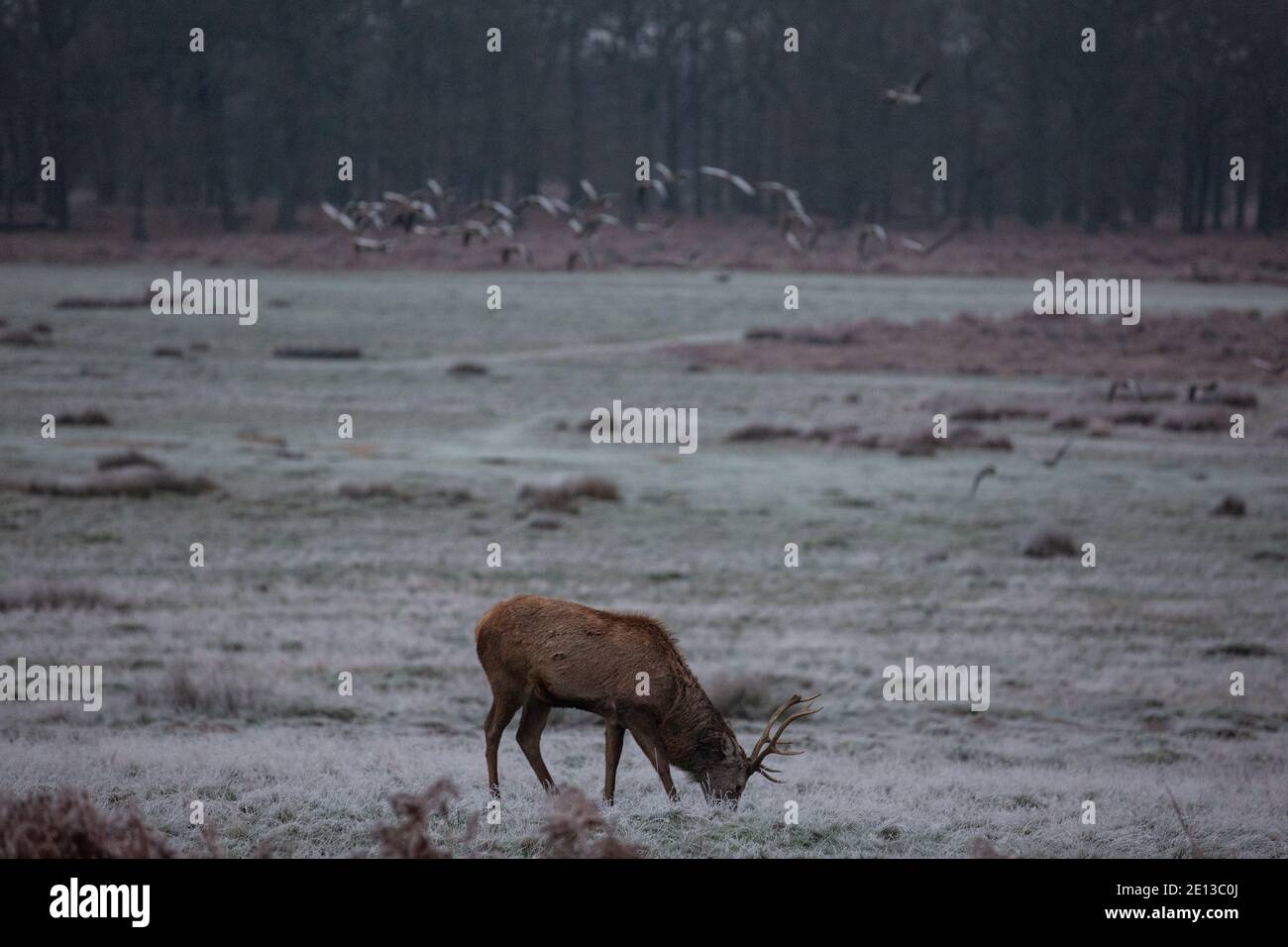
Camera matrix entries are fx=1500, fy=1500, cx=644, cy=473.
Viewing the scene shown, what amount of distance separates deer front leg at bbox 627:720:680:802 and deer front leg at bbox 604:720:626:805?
61 mm

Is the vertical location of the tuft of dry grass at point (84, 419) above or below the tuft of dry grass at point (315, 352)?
below

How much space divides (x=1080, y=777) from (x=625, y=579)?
29.2ft

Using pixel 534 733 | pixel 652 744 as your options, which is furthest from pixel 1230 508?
pixel 534 733

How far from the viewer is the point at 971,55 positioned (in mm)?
60062

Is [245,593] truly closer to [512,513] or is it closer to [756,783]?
[512,513]

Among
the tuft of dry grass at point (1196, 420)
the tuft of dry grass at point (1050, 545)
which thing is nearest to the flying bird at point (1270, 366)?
the tuft of dry grass at point (1196, 420)

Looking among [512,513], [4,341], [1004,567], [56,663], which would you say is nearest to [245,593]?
[56,663]

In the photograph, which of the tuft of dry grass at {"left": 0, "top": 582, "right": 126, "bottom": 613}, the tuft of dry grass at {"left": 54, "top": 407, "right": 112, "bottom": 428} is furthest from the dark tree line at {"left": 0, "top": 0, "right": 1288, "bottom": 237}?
the tuft of dry grass at {"left": 0, "top": 582, "right": 126, "bottom": 613}

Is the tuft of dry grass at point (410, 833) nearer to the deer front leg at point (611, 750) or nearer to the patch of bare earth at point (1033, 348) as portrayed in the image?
the deer front leg at point (611, 750)

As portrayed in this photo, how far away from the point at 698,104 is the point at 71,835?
6272cm

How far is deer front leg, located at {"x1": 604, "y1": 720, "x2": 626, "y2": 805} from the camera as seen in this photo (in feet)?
20.7

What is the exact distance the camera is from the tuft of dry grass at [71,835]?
5.04 metres

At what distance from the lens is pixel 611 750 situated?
638cm

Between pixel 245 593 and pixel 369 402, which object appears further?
pixel 369 402
